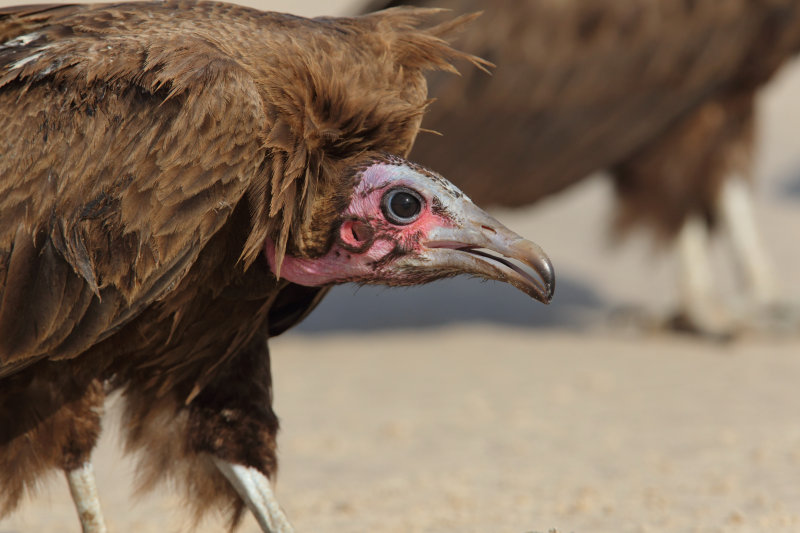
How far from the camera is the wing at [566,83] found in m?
5.90

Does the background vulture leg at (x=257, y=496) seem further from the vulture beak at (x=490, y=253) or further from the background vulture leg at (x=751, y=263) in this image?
the background vulture leg at (x=751, y=263)

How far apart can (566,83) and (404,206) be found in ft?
12.0

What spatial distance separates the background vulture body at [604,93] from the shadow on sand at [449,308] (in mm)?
1532

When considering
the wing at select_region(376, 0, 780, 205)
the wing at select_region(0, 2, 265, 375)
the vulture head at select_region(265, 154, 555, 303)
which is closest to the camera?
the wing at select_region(0, 2, 265, 375)

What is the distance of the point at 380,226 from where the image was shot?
262 centimetres

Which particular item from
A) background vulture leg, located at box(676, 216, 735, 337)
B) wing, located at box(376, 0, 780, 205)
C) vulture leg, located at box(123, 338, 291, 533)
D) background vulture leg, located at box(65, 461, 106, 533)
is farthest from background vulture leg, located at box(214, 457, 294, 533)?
background vulture leg, located at box(676, 216, 735, 337)

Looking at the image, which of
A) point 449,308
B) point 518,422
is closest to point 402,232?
point 518,422

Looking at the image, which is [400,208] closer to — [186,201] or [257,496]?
[186,201]

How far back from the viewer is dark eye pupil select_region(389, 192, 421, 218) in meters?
2.60

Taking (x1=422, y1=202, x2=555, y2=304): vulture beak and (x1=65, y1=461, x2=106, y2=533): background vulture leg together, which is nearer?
(x1=422, y1=202, x2=555, y2=304): vulture beak

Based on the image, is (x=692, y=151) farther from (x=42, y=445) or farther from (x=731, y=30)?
(x=42, y=445)

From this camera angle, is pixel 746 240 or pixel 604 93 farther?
pixel 746 240

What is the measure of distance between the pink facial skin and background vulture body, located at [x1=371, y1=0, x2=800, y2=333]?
3132mm

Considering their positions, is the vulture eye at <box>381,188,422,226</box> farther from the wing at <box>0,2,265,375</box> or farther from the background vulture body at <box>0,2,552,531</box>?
the wing at <box>0,2,265,375</box>
